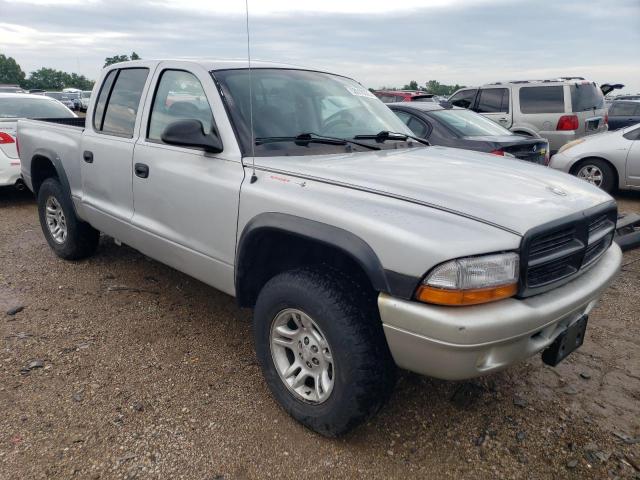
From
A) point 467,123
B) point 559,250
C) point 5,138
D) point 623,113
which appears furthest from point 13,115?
point 623,113

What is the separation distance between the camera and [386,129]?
3.50 meters

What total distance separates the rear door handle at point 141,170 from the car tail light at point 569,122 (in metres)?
8.78

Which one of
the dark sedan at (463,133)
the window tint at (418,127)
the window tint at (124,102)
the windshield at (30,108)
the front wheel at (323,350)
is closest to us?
the front wheel at (323,350)

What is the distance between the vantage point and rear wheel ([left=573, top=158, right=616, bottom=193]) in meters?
8.07

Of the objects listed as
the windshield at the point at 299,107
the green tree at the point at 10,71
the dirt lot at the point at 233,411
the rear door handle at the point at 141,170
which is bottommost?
the dirt lot at the point at 233,411

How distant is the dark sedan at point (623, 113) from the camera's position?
13.4m

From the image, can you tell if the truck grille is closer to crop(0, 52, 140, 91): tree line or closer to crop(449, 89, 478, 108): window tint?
crop(449, 89, 478, 108): window tint

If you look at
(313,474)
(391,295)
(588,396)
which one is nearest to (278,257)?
(391,295)

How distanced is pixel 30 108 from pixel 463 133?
614 centimetres

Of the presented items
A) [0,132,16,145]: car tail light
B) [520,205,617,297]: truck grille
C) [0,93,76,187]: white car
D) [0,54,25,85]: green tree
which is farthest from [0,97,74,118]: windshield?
[0,54,25,85]: green tree

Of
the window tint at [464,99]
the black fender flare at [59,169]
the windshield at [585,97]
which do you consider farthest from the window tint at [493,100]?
the black fender flare at [59,169]

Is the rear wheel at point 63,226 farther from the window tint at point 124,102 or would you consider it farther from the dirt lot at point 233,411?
the window tint at point 124,102

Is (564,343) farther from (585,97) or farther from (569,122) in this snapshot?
(585,97)

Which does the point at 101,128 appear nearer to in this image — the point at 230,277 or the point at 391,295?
→ the point at 230,277
